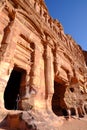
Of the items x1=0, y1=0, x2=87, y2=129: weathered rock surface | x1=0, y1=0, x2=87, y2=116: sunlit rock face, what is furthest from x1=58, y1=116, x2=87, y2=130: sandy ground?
x1=0, y1=0, x2=87, y2=116: sunlit rock face

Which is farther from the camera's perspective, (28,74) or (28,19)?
(28,19)

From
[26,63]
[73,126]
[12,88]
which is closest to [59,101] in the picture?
[12,88]

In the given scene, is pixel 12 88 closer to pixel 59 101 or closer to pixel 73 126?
pixel 73 126

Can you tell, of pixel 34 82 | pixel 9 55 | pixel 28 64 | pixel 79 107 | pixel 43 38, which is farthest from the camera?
pixel 79 107

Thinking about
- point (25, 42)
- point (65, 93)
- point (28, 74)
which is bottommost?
point (65, 93)

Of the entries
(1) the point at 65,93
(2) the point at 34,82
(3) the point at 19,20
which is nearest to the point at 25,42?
(3) the point at 19,20

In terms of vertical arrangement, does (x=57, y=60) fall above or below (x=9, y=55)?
above

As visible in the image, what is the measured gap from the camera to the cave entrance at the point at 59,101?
1030 centimetres

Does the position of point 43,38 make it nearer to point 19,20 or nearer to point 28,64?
point 19,20

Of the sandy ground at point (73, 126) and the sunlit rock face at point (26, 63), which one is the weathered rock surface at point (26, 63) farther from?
the sandy ground at point (73, 126)

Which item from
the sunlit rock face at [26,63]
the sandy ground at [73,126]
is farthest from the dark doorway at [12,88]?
the sandy ground at [73,126]

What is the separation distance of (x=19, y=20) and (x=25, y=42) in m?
1.22

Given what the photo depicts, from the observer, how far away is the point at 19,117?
3.76m

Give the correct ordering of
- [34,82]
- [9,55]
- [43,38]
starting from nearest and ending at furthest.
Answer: [9,55]
[34,82]
[43,38]
